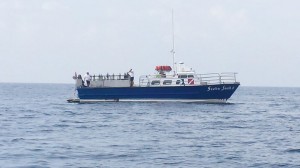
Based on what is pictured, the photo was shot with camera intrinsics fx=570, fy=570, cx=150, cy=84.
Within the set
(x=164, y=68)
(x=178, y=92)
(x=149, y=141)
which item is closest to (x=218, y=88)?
(x=178, y=92)

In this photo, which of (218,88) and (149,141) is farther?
(218,88)

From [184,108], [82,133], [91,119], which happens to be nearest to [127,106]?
[184,108]

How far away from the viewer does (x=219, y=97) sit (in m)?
55.3

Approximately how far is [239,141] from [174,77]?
26221mm

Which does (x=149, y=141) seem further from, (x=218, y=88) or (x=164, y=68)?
(x=164, y=68)

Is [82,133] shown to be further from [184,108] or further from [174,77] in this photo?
[174,77]

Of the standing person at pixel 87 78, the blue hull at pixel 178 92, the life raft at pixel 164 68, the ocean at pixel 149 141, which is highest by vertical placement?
the life raft at pixel 164 68

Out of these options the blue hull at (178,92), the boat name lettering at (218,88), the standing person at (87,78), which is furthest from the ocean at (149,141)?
the standing person at (87,78)

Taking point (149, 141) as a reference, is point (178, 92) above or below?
above

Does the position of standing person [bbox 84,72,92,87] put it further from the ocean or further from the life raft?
the ocean

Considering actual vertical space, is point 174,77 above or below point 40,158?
above

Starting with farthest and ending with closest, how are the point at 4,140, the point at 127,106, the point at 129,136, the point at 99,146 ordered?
1. the point at 127,106
2. the point at 129,136
3. the point at 4,140
4. the point at 99,146

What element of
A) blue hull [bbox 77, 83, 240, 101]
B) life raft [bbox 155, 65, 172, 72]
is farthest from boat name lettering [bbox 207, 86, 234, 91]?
life raft [bbox 155, 65, 172, 72]

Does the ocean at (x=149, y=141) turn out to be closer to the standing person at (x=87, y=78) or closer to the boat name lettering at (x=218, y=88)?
the boat name lettering at (x=218, y=88)
